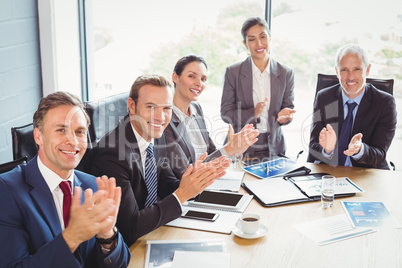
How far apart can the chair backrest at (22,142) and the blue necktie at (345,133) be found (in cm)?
179

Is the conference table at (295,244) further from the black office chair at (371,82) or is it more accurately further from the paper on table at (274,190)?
the black office chair at (371,82)

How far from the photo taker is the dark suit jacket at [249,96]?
3.15 metres

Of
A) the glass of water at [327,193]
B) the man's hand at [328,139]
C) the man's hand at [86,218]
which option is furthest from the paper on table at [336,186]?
the man's hand at [86,218]

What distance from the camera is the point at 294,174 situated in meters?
2.34

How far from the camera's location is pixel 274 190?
6.95 feet

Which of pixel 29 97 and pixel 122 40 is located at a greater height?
pixel 122 40

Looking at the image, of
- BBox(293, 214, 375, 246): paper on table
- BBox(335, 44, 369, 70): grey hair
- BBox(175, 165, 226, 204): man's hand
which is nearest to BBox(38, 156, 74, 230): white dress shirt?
BBox(175, 165, 226, 204): man's hand

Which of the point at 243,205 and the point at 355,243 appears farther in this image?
the point at 243,205

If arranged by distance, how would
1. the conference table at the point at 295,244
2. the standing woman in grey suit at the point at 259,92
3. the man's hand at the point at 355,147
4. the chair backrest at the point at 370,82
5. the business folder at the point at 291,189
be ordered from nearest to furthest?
the conference table at the point at 295,244
the business folder at the point at 291,189
the man's hand at the point at 355,147
the chair backrest at the point at 370,82
the standing woman in grey suit at the point at 259,92

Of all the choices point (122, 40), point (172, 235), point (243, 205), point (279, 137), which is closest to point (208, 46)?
point (122, 40)

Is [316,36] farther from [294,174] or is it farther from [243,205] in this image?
[243,205]

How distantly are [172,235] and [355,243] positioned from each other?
0.69 m

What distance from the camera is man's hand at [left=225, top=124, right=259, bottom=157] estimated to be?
2330 mm

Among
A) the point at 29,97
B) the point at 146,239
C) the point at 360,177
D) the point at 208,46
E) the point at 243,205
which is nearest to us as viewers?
the point at 146,239
